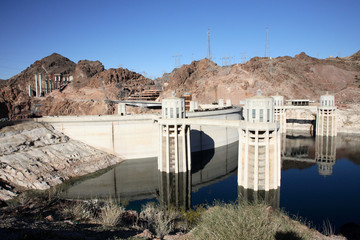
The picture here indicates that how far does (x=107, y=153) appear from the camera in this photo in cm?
4409

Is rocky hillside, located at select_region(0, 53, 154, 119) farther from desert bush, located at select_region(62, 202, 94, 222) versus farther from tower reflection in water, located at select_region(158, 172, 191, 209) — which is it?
desert bush, located at select_region(62, 202, 94, 222)

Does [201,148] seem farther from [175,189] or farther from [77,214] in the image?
[77,214]

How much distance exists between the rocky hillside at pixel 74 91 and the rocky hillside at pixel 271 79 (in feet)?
57.4

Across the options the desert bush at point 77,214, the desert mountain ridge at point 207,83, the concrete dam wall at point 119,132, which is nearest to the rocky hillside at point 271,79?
the desert mountain ridge at point 207,83

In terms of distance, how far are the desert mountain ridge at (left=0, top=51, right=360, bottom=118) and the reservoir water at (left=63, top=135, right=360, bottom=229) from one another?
1633 inches

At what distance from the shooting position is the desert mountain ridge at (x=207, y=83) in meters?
78.2

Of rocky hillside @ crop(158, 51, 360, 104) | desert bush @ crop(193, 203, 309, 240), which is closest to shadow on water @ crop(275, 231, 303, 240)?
desert bush @ crop(193, 203, 309, 240)

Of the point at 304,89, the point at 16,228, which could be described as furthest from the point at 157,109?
the point at 16,228

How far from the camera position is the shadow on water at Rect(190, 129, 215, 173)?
1727 inches

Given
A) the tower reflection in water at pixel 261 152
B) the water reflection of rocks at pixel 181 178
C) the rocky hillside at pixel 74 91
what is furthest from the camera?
the rocky hillside at pixel 74 91

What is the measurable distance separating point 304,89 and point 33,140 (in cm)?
9241

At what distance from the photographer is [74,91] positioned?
9506 cm

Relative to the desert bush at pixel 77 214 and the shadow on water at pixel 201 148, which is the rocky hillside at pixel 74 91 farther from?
the desert bush at pixel 77 214

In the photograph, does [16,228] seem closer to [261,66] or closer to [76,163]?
[76,163]
